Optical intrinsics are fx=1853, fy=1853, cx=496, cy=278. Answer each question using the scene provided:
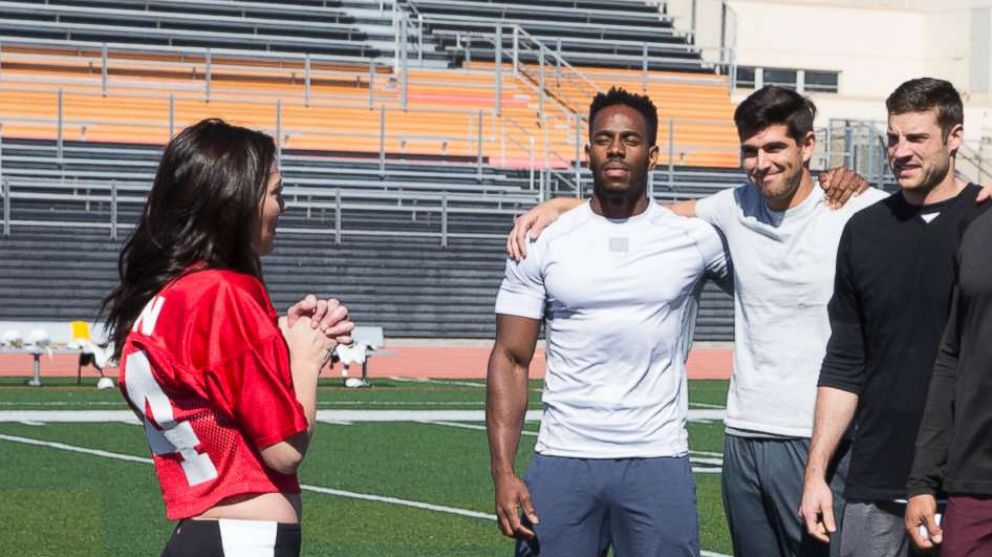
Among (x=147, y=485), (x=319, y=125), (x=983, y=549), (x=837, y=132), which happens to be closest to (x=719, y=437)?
(x=147, y=485)

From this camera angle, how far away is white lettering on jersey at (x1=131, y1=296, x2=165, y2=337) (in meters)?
3.45

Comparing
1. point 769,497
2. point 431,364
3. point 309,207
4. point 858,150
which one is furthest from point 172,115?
point 769,497

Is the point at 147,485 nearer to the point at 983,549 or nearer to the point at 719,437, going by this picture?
the point at 719,437

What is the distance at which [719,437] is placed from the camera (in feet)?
44.5

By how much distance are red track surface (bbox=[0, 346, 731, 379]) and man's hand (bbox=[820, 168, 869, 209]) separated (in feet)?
46.3

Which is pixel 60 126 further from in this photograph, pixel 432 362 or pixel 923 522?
pixel 923 522

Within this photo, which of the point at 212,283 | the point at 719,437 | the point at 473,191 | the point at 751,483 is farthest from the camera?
the point at 473,191

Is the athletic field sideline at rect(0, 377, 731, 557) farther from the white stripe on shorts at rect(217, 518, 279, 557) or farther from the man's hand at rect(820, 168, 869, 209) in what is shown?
the white stripe on shorts at rect(217, 518, 279, 557)

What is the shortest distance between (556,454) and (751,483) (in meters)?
0.60

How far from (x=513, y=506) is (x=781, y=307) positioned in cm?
95

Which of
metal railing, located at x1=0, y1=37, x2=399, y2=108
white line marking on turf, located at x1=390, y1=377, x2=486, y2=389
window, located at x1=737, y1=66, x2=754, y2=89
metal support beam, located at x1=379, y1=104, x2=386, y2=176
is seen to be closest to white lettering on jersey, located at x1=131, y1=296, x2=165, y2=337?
white line marking on turf, located at x1=390, y1=377, x2=486, y2=389

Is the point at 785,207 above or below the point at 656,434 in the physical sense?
above

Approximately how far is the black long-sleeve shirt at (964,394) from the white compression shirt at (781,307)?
Result: 839mm

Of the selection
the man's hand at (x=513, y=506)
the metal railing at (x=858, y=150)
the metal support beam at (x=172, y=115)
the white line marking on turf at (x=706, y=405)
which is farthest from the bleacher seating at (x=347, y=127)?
the man's hand at (x=513, y=506)
